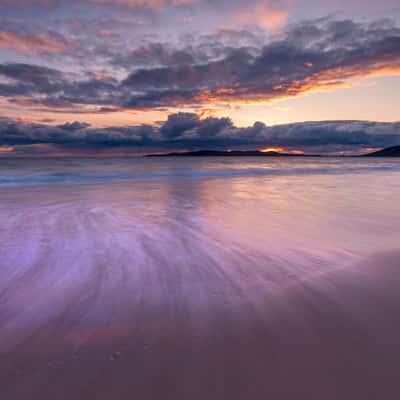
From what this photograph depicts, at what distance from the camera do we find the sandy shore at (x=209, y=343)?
5.69 feet

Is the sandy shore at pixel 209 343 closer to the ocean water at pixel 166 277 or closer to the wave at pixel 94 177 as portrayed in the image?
the ocean water at pixel 166 277

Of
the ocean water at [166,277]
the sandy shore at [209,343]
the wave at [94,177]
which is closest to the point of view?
the sandy shore at [209,343]

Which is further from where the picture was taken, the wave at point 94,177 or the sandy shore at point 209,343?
the wave at point 94,177

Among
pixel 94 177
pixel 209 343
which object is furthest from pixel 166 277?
pixel 94 177

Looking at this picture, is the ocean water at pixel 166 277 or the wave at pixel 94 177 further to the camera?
the wave at pixel 94 177

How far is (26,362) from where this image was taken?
1953 millimetres

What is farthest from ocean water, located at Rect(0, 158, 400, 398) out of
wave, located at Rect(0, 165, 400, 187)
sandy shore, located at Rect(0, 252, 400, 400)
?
wave, located at Rect(0, 165, 400, 187)

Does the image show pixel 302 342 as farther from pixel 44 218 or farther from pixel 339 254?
pixel 44 218

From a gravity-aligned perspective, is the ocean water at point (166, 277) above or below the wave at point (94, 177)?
above

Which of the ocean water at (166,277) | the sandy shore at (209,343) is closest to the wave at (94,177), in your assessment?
the ocean water at (166,277)

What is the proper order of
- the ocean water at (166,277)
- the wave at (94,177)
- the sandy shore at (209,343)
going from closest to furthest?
the sandy shore at (209,343) < the ocean water at (166,277) < the wave at (94,177)

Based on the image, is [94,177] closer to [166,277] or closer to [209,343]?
[166,277]

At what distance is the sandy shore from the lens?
1735 millimetres

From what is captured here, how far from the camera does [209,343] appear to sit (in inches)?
84.1
